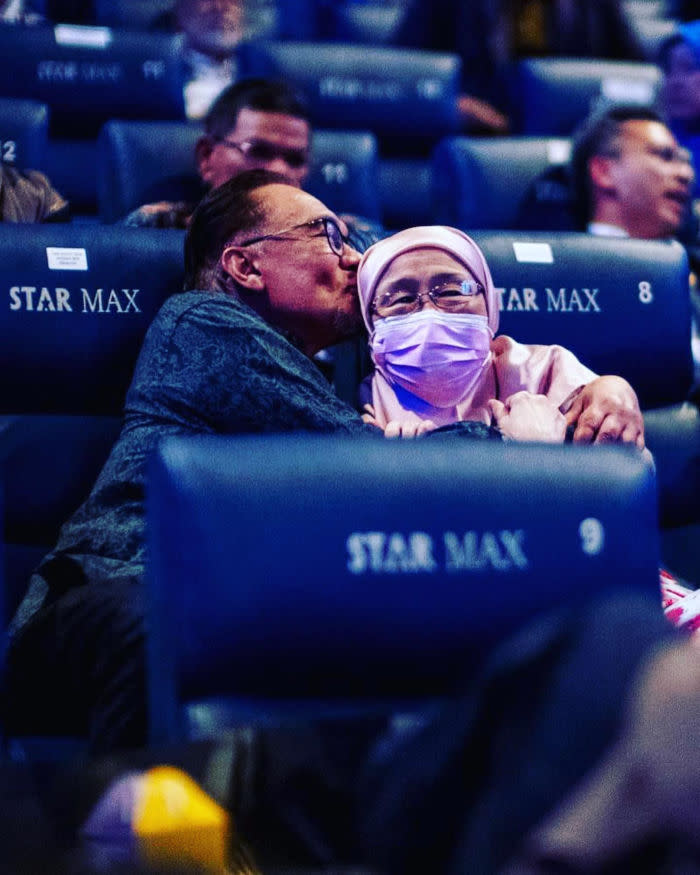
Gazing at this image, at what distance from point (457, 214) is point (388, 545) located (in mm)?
2174

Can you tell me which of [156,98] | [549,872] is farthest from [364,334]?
[156,98]

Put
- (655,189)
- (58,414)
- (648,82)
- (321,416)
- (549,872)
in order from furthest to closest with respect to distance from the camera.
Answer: (648,82)
(655,189)
(58,414)
(321,416)
(549,872)

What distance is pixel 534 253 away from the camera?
6.98 ft

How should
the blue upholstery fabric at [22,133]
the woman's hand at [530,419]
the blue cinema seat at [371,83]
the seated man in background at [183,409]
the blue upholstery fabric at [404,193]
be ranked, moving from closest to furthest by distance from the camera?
the seated man in background at [183,409] < the woman's hand at [530,419] < the blue upholstery fabric at [22,133] < the blue cinema seat at [371,83] < the blue upholstery fabric at [404,193]

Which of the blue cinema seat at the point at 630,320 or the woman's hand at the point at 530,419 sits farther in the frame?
the blue cinema seat at the point at 630,320

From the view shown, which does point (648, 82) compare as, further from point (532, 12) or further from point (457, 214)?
point (457, 214)

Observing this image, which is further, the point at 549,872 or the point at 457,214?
the point at 457,214

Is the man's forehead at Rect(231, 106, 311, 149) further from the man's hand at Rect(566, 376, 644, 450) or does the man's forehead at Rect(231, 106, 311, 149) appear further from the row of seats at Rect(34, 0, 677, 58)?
the row of seats at Rect(34, 0, 677, 58)

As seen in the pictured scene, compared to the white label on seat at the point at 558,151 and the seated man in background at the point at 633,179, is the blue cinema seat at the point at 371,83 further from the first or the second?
the seated man in background at the point at 633,179

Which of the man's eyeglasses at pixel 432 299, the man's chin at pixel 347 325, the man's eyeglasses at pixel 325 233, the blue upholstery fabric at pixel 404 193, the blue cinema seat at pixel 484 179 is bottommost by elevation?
the blue upholstery fabric at pixel 404 193

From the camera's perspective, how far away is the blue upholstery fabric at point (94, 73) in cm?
336

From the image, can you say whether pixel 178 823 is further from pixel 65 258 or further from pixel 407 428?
pixel 65 258

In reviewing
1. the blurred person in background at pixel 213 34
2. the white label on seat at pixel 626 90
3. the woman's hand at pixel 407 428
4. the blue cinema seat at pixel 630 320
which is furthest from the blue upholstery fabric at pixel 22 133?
the white label on seat at pixel 626 90

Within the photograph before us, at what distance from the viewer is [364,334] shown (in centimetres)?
194
